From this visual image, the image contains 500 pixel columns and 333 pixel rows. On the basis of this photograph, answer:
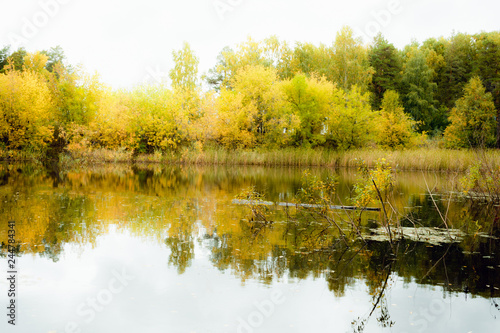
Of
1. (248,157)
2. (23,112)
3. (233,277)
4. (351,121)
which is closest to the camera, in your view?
(233,277)

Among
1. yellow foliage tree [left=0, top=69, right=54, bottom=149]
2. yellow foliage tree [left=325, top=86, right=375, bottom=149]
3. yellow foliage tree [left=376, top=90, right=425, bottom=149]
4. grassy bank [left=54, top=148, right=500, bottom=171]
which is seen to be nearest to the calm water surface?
grassy bank [left=54, top=148, right=500, bottom=171]

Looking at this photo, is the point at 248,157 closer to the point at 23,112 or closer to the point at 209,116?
the point at 209,116

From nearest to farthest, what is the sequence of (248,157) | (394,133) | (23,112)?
1. (23,112)
2. (248,157)
3. (394,133)

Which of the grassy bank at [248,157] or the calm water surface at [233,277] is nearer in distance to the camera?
the calm water surface at [233,277]

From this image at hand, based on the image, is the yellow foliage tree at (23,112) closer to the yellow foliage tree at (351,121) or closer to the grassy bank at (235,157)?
the grassy bank at (235,157)

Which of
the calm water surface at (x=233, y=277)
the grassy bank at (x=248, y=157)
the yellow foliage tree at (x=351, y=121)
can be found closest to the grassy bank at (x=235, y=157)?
the grassy bank at (x=248, y=157)

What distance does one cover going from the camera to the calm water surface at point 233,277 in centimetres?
556

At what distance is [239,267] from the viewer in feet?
25.0

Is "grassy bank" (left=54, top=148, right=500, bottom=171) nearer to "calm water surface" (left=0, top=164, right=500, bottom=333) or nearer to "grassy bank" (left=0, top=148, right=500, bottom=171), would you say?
"grassy bank" (left=0, top=148, right=500, bottom=171)

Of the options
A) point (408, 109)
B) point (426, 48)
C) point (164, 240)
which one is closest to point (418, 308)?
point (164, 240)

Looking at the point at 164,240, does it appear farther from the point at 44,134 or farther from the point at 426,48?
the point at 426,48

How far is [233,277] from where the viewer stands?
279 inches

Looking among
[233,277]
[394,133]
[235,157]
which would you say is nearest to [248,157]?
[235,157]

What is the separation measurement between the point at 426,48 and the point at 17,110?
6227cm
